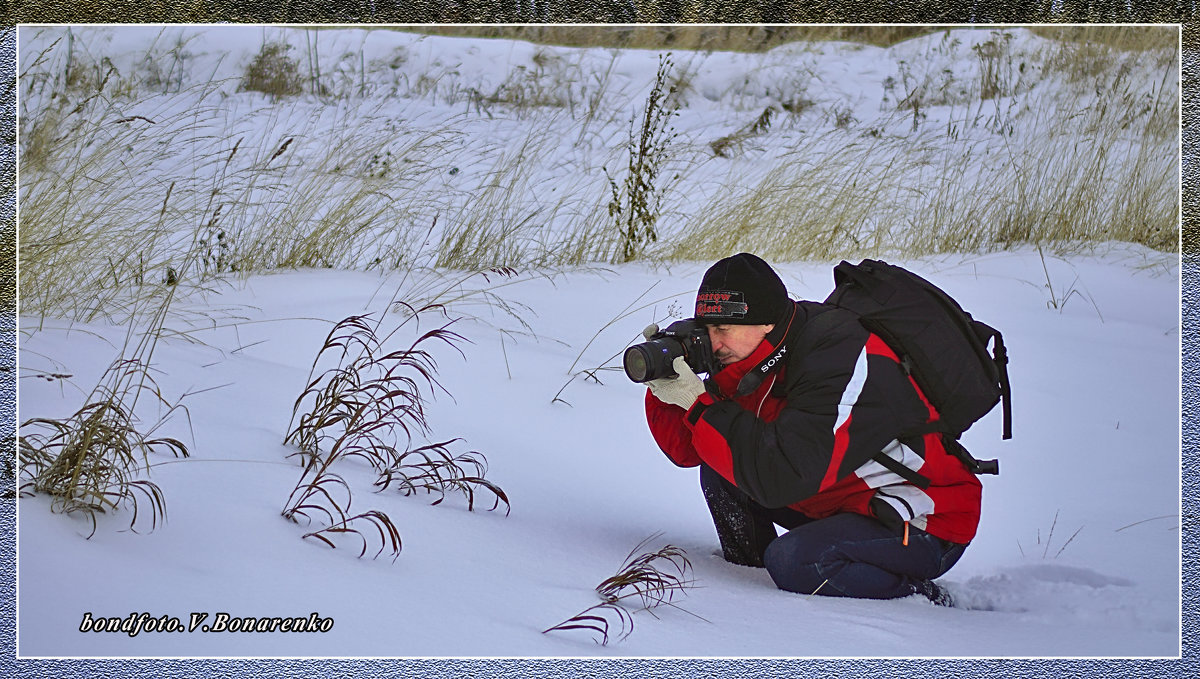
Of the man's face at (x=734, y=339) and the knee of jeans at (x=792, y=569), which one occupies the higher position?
the man's face at (x=734, y=339)

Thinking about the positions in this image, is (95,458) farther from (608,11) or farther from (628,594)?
(608,11)

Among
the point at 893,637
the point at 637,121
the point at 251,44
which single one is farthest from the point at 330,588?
the point at 637,121

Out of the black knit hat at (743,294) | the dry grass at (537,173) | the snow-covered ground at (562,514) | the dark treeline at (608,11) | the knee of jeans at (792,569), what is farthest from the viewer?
the dry grass at (537,173)

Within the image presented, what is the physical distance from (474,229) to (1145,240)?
2.29 metres

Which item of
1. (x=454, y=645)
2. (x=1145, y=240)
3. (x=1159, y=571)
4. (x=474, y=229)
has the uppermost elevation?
(x=1145, y=240)

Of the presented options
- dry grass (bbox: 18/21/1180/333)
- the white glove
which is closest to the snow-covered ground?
dry grass (bbox: 18/21/1180/333)

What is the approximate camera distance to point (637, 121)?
3.77 metres

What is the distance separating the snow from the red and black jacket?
303mm

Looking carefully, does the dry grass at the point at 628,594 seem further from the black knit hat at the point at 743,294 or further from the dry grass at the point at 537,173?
the dry grass at the point at 537,173

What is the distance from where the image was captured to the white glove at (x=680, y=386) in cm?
206

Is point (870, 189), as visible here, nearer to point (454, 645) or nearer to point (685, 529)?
point (685, 529)

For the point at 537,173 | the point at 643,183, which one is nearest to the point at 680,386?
the point at 643,183

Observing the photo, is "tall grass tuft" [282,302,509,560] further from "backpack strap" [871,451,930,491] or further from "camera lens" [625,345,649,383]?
"backpack strap" [871,451,930,491]

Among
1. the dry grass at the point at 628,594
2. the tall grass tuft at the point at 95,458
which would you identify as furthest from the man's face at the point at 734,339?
the tall grass tuft at the point at 95,458
